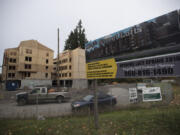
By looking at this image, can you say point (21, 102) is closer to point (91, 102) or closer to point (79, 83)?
point (91, 102)

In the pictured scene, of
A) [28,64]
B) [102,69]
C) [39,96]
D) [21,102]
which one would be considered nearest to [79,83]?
[28,64]

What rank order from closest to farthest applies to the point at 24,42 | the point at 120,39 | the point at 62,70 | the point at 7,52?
the point at 120,39 < the point at 24,42 < the point at 7,52 < the point at 62,70

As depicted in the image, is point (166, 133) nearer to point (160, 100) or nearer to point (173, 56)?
point (173, 56)

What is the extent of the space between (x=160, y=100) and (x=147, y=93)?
1.26 meters

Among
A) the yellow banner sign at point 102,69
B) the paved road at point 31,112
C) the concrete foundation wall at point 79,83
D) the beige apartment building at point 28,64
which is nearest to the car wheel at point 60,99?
the paved road at point 31,112

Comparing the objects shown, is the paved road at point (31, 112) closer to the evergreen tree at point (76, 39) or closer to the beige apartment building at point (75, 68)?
the beige apartment building at point (75, 68)

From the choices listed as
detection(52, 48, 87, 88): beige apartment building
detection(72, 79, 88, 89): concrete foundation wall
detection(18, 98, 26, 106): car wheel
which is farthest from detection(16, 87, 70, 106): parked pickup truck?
detection(52, 48, 87, 88): beige apartment building

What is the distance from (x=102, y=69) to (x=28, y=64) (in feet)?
120

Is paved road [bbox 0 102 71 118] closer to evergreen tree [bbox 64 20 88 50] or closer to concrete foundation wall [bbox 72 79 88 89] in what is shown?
concrete foundation wall [bbox 72 79 88 89]

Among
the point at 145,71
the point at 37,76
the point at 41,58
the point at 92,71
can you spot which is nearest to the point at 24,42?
the point at 41,58

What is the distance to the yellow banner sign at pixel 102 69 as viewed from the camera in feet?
11.6

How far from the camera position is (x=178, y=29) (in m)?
2.30

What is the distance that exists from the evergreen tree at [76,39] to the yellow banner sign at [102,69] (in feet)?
131

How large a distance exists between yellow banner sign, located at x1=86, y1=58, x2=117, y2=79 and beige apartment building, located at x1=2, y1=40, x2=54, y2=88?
3278cm
